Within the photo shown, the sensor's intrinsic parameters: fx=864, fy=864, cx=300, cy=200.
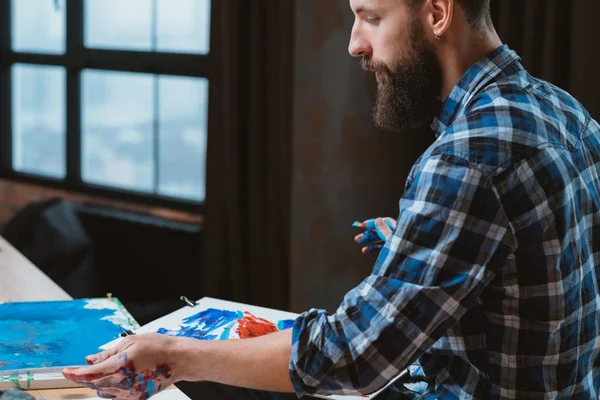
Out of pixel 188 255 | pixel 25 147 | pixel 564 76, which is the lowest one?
pixel 188 255

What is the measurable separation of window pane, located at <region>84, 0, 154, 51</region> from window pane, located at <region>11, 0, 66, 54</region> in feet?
0.50

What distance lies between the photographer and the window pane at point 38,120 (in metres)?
4.26

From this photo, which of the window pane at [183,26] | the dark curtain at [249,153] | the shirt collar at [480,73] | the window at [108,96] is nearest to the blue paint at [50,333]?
the shirt collar at [480,73]

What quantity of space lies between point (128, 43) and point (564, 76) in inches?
83.5

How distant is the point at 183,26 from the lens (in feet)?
12.1

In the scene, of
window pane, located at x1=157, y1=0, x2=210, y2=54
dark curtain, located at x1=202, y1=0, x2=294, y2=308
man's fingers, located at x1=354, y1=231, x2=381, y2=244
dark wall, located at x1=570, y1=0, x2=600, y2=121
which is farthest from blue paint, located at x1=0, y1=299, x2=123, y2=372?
window pane, located at x1=157, y1=0, x2=210, y2=54

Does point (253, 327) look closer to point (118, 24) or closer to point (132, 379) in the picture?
point (132, 379)

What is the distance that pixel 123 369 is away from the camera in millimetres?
1169

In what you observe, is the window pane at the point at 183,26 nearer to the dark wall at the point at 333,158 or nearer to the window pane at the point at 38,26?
the window pane at the point at 38,26

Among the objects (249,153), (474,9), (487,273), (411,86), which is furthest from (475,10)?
(249,153)

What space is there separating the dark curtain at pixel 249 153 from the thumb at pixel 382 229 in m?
1.47

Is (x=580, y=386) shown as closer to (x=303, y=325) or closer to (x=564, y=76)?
(x=303, y=325)

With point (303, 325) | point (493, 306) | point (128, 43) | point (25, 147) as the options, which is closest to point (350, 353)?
point (303, 325)

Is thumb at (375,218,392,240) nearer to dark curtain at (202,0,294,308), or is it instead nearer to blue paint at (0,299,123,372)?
blue paint at (0,299,123,372)
